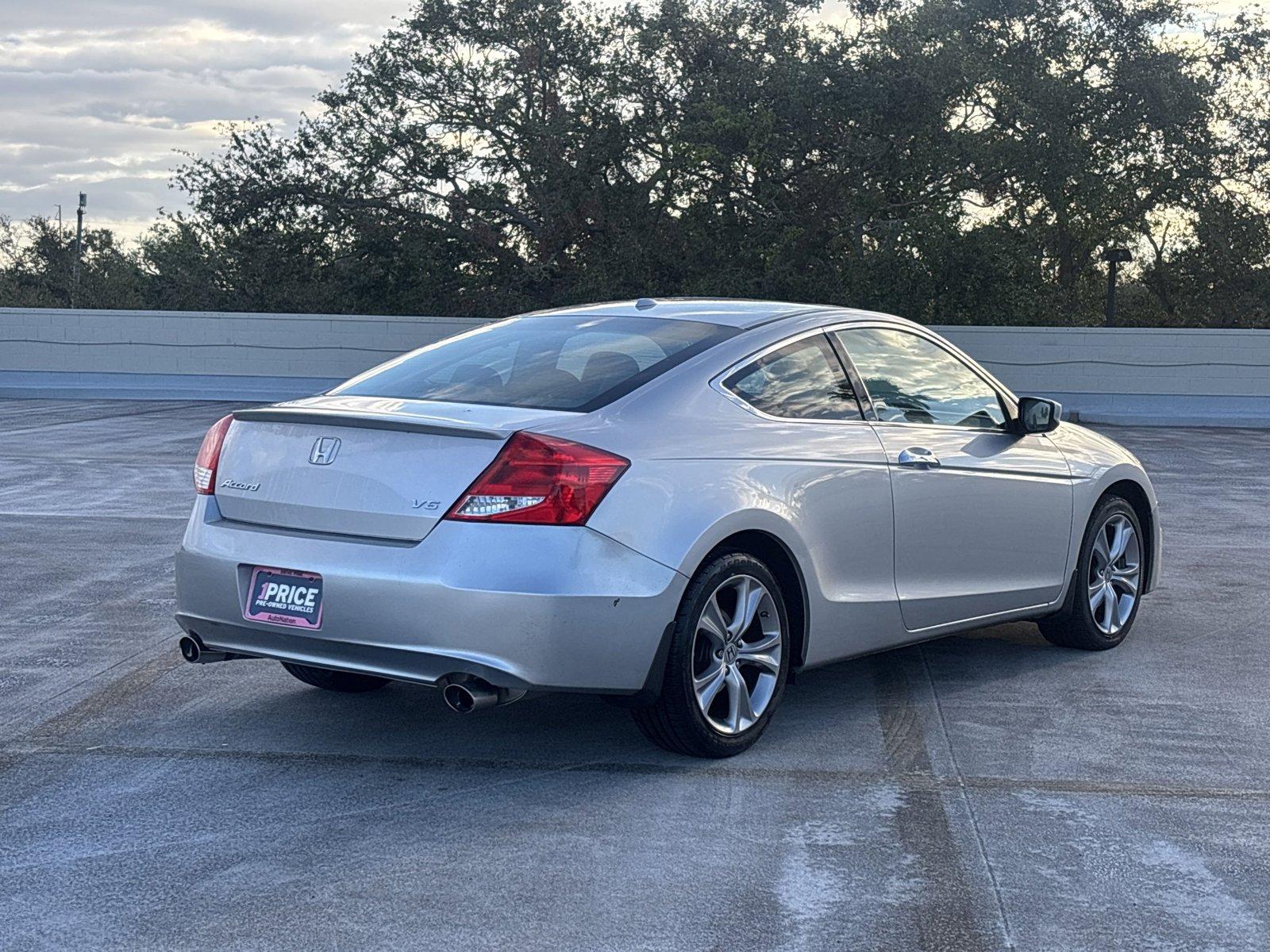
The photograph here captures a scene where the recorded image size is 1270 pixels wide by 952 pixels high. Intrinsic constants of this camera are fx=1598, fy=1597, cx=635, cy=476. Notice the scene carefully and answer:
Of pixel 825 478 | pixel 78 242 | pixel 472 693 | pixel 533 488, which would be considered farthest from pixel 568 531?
pixel 78 242

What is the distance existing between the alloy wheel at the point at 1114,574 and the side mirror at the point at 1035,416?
0.72 m

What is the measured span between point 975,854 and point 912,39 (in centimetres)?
3242

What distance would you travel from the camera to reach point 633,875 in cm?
420

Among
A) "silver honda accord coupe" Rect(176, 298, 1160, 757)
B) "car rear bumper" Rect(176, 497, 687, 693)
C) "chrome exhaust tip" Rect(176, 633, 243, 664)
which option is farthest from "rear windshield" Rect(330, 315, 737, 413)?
"chrome exhaust tip" Rect(176, 633, 243, 664)

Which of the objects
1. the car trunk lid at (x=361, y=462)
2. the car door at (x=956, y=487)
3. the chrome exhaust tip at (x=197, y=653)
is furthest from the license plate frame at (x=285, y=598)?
the car door at (x=956, y=487)

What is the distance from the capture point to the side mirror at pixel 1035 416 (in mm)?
6852

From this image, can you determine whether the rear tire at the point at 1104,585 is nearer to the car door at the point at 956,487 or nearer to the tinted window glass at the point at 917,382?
the car door at the point at 956,487

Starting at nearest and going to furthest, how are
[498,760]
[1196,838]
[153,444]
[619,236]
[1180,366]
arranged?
1. [1196,838]
2. [498,760]
3. [153,444]
4. [1180,366]
5. [619,236]

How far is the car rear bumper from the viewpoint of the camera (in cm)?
475

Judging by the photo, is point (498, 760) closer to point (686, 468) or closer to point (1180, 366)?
point (686, 468)

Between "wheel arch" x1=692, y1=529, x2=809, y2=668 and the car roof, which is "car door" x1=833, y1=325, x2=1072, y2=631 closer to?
the car roof

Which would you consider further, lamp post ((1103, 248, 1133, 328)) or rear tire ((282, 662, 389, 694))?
lamp post ((1103, 248, 1133, 328))

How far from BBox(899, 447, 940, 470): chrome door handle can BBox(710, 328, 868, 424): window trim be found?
20 cm

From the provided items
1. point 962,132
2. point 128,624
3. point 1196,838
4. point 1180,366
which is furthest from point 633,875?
point 962,132
